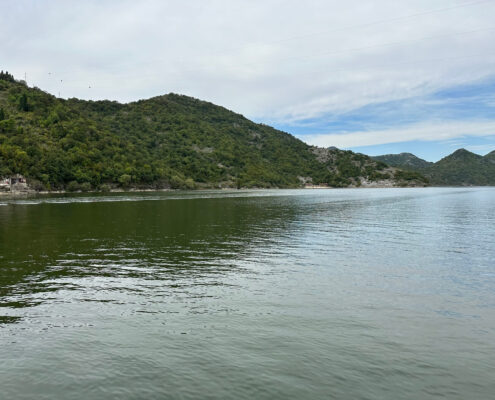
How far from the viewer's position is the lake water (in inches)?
492

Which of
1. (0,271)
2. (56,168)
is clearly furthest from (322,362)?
(56,168)

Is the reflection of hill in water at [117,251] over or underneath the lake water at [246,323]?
over

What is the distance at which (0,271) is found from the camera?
27.9 meters

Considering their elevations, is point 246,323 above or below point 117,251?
below

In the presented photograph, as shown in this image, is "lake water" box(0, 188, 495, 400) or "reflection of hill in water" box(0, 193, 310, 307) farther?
"reflection of hill in water" box(0, 193, 310, 307)

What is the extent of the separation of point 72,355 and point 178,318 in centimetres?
521

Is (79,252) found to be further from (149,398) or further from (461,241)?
(461,241)

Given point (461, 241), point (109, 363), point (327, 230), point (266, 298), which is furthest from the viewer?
point (327, 230)

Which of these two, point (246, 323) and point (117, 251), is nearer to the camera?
point (246, 323)

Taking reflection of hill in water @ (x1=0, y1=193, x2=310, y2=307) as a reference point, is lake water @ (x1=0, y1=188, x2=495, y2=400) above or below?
below

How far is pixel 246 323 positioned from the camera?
17.8 meters

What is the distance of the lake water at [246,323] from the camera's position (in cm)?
1251

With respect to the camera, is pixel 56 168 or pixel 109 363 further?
pixel 56 168

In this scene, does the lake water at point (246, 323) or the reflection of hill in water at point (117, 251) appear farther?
the reflection of hill in water at point (117, 251)
